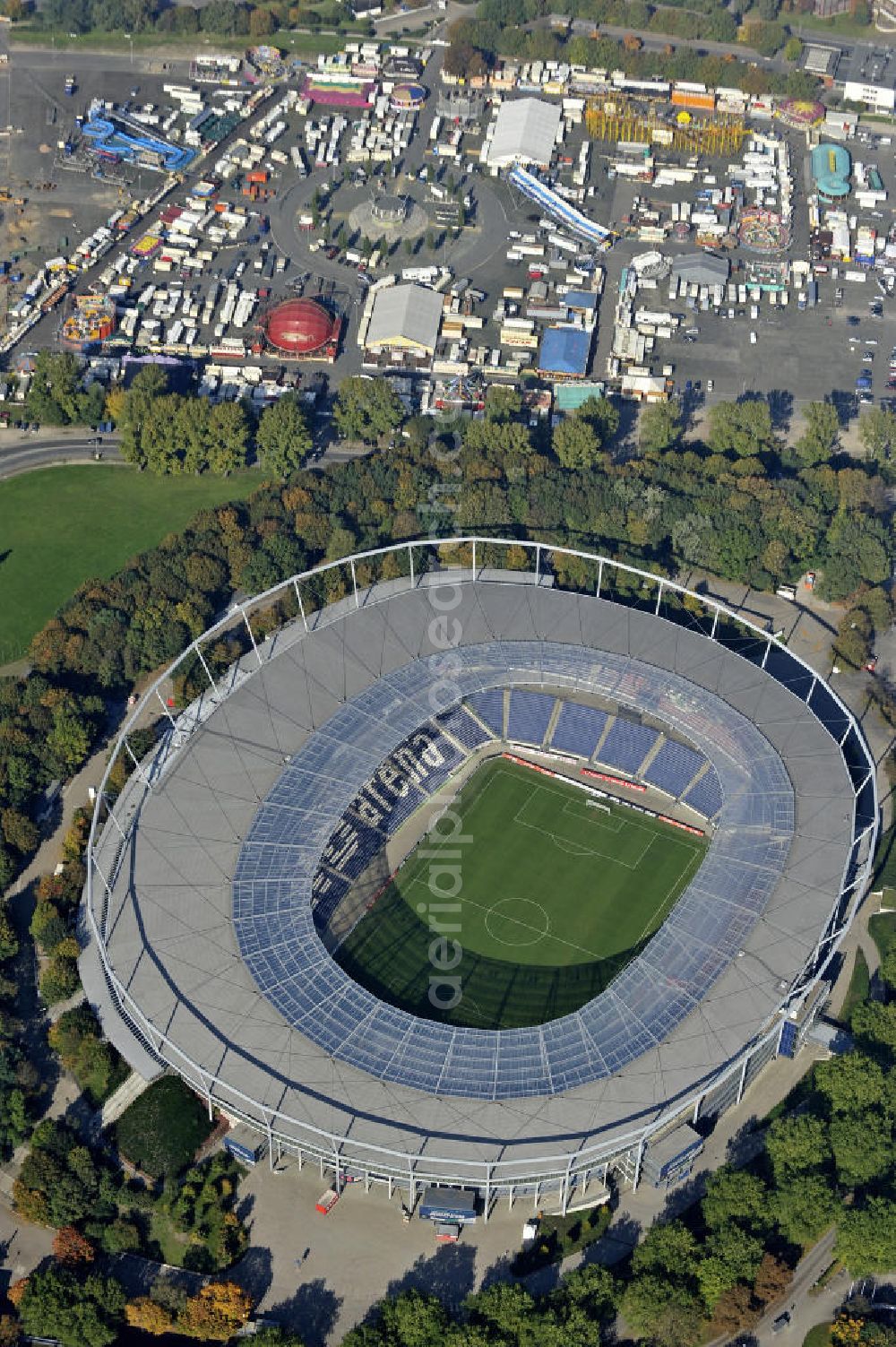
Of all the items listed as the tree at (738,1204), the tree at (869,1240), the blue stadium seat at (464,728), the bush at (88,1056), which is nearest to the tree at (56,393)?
the blue stadium seat at (464,728)

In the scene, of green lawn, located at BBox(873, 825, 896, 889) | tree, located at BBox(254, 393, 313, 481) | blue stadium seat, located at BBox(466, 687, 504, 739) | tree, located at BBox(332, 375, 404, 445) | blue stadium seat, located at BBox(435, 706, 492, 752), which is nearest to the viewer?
green lawn, located at BBox(873, 825, 896, 889)

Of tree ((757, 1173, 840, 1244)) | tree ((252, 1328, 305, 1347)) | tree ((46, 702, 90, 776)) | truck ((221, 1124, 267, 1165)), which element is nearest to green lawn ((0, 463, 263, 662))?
A: tree ((46, 702, 90, 776))

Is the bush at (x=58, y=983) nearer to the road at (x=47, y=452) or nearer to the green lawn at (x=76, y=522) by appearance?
the green lawn at (x=76, y=522)

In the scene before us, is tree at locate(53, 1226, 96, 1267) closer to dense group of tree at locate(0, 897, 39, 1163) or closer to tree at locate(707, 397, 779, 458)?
dense group of tree at locate(0, 897, 39, 1163)

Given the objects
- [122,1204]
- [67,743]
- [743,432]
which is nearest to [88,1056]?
[122,1204]

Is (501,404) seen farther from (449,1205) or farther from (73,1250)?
(73,1250)
